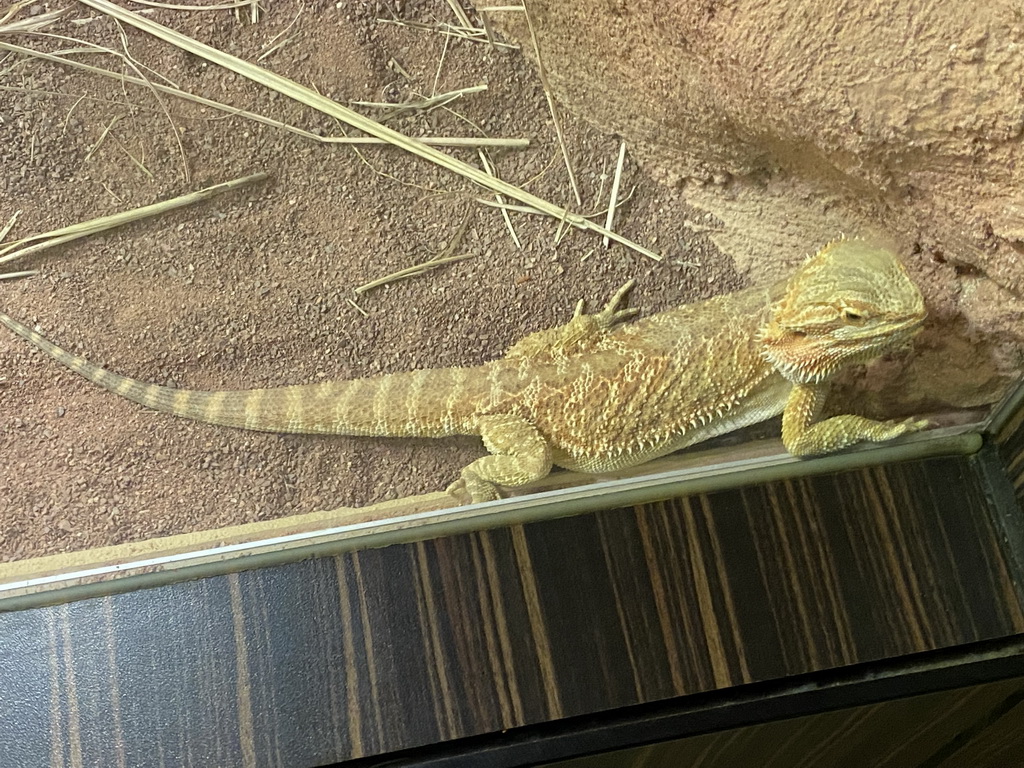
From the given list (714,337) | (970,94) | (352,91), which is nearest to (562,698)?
(714,337)

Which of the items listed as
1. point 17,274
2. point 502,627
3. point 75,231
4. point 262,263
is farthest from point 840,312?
point 17,274

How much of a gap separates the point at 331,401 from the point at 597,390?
1.68ft

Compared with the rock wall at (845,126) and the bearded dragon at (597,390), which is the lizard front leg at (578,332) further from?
the rock wall at (845,126)

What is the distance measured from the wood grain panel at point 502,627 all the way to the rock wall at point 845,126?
12.2 inches

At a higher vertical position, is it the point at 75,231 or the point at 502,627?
the point at 75,231

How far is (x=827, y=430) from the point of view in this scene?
117 centimetres

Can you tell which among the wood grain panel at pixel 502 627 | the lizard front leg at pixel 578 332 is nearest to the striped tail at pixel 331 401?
the lizard front leg at pixel 578 332

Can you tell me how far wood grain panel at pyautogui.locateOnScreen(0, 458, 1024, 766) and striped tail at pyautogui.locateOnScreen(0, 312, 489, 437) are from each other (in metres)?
0.38

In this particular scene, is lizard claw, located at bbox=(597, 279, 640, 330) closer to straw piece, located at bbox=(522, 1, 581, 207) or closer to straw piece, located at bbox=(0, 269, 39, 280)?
straw piece, located at bbox=(522, 1, 581, 207)

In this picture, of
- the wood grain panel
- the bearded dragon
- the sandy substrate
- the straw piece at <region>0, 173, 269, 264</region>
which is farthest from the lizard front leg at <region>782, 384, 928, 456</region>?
the straw piece at <region>0, 173, 269, 264</region>

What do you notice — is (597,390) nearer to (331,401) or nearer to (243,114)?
(331,401)

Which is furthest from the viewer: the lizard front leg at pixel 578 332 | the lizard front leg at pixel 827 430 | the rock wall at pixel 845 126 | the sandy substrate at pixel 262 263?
the lizard front leg at pixel 578 332

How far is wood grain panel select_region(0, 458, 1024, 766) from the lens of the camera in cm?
97

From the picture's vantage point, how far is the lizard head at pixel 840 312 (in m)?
1.17
